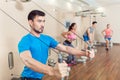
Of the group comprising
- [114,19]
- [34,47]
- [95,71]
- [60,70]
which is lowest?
[95,71]

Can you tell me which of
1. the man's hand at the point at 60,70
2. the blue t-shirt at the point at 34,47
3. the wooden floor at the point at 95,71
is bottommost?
the wooden floor at the point at 95,71

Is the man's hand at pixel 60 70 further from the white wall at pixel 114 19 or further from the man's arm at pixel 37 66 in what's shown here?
the white wall at pixel 114 19

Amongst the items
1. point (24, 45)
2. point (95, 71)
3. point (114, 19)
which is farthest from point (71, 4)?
point (24, 45)

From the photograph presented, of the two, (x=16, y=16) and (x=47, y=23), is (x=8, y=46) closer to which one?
(x=16, y=16)

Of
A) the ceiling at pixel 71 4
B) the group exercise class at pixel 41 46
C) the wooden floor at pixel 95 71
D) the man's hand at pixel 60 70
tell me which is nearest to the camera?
the man's hand at pixel 60 70

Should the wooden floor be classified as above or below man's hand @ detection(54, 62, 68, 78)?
below

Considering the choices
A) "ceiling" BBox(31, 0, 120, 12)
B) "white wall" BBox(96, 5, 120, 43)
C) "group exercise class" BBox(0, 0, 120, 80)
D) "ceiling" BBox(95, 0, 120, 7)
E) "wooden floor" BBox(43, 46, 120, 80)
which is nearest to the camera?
"group exercise class" BBox(0, 0, 120, 80)

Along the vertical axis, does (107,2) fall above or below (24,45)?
above

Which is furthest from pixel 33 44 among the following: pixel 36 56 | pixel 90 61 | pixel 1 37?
pixel 90 61

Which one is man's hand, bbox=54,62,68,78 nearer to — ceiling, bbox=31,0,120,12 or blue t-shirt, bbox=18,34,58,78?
blue t-shirt, bbox=18,34,58,78

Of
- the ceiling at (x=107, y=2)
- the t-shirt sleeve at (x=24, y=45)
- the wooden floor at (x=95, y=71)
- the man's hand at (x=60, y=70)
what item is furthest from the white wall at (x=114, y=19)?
the man's hand at (x=60, y=70)

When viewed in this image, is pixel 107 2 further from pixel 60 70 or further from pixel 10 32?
pixel 60 70

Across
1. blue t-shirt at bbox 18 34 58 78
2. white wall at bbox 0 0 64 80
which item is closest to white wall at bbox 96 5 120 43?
white wall at bbox 0 0 64 80

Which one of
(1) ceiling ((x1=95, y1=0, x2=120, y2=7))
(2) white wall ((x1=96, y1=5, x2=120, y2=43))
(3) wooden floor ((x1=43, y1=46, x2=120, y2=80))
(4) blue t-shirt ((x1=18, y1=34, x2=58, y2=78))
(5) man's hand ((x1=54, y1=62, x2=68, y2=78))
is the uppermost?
(1) ceiling ((x1=95, y1=0, x2=120, y2=7))
